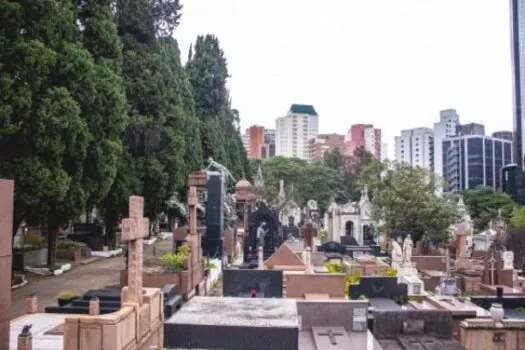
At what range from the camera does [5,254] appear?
5438 millimetres

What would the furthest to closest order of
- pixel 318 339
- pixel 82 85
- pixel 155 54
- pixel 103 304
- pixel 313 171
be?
pixel 313 171 → pixel 155 54 → pixel 82 85 → pixel 103 304 → pixel 318 339

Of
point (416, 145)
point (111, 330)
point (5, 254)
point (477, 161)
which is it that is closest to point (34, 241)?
point (5, 254)

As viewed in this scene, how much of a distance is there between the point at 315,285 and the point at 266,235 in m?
8.64

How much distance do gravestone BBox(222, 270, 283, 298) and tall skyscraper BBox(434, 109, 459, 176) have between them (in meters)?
93.2

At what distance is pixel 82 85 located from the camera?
16.0 metres

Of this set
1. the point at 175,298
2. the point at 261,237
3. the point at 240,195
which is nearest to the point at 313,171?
the point at 240,195

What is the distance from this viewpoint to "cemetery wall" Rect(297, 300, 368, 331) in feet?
33.2

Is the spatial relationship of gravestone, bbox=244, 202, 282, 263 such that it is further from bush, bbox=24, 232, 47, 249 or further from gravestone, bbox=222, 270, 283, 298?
bush, bbox=24, 232, 47, 249

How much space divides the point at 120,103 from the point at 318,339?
11915mm

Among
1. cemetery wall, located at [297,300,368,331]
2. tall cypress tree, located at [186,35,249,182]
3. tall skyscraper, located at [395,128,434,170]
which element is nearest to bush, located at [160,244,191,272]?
cemetery wall, located at [297,300,368,331]

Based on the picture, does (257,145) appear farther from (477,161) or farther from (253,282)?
(253,282)

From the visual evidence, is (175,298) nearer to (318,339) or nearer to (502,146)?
(318,339)

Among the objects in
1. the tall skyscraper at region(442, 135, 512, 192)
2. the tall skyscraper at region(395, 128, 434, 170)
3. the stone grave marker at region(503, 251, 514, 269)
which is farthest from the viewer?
the tall skyscraper at region(395, 128, 434, 170)

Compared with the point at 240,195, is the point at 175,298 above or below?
below
